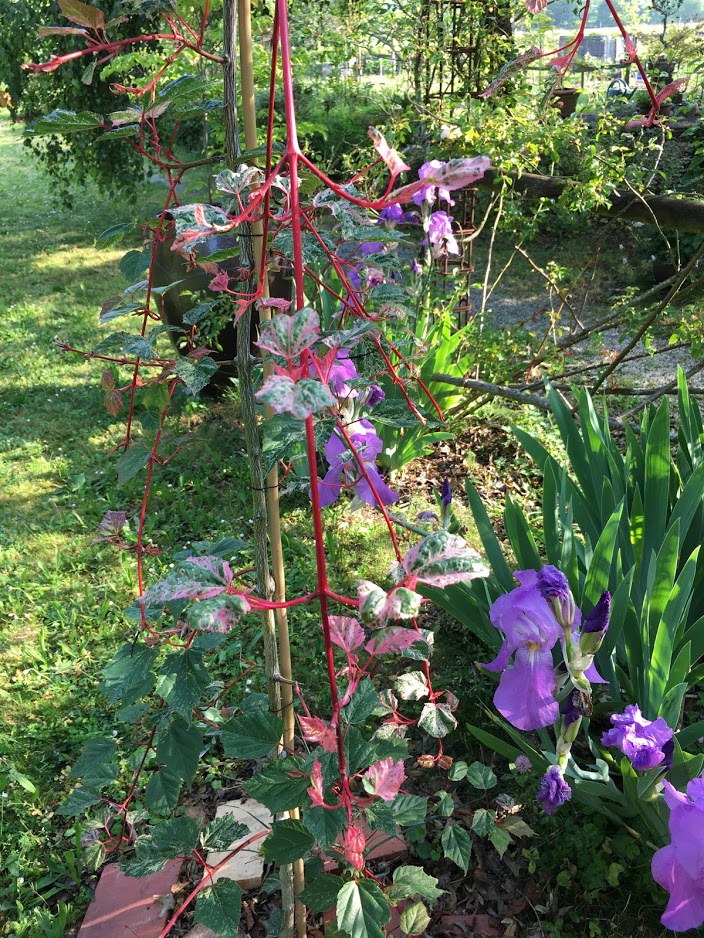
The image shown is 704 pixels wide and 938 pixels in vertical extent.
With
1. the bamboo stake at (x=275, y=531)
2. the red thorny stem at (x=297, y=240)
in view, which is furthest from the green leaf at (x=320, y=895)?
the red thorny stem at (x=297, y=240)

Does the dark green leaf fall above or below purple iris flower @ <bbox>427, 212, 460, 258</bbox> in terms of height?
below

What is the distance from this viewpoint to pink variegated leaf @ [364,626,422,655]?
726mm

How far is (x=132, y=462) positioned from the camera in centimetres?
106

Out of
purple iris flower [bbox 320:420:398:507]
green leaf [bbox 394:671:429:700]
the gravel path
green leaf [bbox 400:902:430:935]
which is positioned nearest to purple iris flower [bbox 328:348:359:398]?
purple iris flower [bbox 320:420:398:507]

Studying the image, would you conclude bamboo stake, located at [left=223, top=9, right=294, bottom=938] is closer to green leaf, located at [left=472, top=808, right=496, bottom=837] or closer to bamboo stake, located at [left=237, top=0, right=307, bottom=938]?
bamboo stake, located at [left=237, top=0, right=307, bottom=938]

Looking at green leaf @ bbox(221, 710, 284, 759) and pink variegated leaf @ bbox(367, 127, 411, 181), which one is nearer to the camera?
pink variegated leaf @ bbox(367, 127, 411, 181)

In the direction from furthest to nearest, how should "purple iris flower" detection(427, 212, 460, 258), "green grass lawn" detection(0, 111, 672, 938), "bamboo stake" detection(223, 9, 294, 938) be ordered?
"purple iris flower" detection(427, 212, 460, 258)
"green grass lawn" detection(0, 111, 672, 938)
"bamboo stake" detection(223, 9, 294, 938)

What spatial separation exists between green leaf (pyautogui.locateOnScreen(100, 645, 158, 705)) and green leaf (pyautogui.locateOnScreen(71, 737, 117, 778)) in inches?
5.5

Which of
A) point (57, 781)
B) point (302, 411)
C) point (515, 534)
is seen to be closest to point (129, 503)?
point (57, 781)

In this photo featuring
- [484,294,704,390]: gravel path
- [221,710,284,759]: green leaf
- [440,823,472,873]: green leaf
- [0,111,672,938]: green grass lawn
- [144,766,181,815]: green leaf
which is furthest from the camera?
[484,294,704,390]: gravel path

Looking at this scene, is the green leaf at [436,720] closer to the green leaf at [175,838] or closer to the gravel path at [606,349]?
the green leaf at [175,838]

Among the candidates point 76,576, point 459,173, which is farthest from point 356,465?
point 76,576

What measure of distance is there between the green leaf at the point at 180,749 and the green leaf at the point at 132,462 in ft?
1.23

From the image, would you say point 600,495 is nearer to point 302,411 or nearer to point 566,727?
point 566,727
